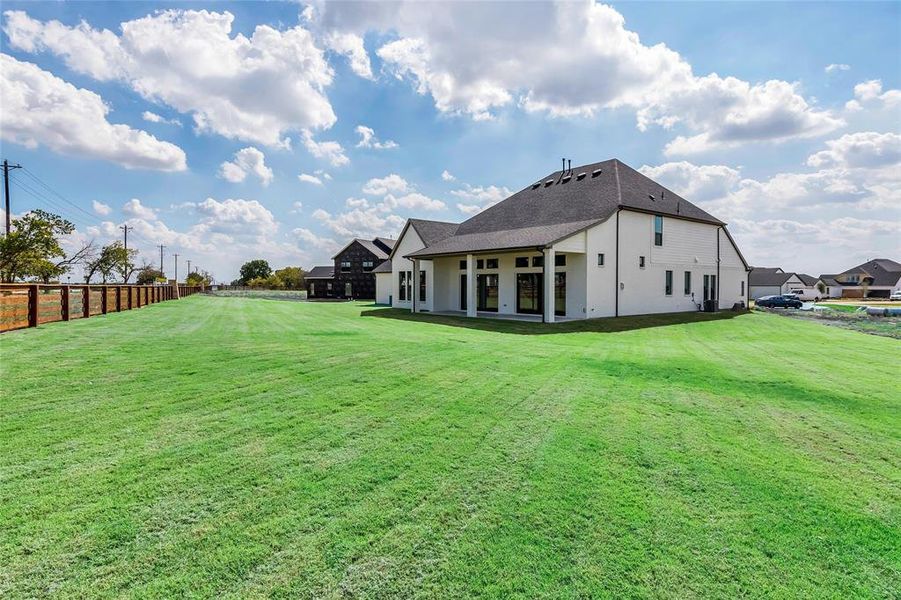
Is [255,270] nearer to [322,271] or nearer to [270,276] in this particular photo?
[270,276]

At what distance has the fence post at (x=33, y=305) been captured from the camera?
11656 millimetres

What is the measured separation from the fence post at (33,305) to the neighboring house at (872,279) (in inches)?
3508

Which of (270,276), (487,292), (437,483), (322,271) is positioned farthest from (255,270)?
(437,483)

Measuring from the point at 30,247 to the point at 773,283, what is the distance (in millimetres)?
83549

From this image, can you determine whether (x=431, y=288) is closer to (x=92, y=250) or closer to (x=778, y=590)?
(x=778, y=590)

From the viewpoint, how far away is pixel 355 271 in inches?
2308

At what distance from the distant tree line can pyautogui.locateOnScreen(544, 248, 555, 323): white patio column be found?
73.4 m

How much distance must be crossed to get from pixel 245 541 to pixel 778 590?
2949mm

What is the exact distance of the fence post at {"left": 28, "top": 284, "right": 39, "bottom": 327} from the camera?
38.2 ft

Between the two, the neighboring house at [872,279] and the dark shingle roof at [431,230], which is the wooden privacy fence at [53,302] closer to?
the dark shingle roof at [431,230]

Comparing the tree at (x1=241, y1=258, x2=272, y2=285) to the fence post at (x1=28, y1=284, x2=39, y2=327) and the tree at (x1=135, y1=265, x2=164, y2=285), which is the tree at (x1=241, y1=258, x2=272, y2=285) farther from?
the fence post at (x1=28, y1=284, x2=39, y2=327)

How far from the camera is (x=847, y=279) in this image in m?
79.6

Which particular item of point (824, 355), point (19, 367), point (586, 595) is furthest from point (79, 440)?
point (824, 355)

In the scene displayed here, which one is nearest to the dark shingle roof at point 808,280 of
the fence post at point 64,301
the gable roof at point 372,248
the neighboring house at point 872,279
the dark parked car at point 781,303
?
the neighboring house at point 872,279
